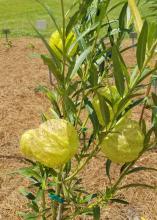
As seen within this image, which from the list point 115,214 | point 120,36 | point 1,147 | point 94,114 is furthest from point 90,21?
point 1,147

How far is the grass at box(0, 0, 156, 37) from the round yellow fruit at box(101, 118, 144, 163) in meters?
6.48

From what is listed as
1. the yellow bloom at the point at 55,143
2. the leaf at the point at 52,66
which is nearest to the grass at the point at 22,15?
the leaf at the point at 52,66

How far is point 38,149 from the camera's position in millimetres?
838

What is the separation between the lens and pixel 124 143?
2.79 ft

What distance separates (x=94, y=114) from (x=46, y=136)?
22 centimetres

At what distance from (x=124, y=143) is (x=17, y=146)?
2.69 m

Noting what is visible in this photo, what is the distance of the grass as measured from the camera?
8.02 meters

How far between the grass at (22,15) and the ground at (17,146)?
78.3 inches

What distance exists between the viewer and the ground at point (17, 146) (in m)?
2.67

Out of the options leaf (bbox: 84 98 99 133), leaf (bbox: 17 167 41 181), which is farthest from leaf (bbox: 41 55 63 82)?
leaf (bbox: 17 167 41 181)

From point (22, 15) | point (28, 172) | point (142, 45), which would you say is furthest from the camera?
point (22, 15)

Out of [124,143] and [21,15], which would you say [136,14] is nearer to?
[124,143]

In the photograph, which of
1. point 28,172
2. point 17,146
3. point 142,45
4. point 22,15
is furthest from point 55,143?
point 22,15

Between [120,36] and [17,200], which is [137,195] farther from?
[120,36]
